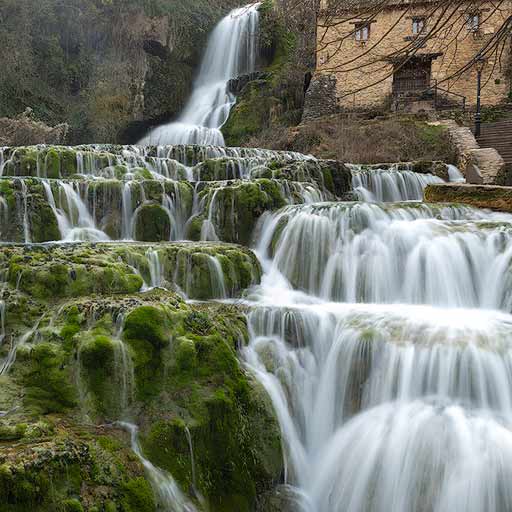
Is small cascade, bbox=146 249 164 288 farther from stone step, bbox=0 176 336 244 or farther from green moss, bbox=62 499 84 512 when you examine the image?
green moss, bbox=62 499 84 512

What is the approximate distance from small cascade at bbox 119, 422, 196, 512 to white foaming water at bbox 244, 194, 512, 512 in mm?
1239

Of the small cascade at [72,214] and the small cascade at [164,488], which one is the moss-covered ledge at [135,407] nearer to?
the small cascade at [164,488]

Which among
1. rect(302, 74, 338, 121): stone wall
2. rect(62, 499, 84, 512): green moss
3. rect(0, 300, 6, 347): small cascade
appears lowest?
rect(62, 499, 84, 512): green moss

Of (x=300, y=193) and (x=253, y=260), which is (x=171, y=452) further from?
(x=300, y=193)

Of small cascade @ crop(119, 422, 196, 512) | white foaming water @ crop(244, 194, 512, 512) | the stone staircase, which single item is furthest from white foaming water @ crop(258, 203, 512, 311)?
the stone staircase

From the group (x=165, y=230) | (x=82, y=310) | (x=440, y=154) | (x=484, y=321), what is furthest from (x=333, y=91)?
(x=82, y=310)

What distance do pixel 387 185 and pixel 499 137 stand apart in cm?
763

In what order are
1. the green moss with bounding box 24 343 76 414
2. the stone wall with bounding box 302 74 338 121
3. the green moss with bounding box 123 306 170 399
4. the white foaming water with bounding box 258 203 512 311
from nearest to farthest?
the green moss with bounding box 24 343 76 414
the green moss with bounding box 123 306 170 399
the white foaming water with bounding box 258 203 512 311
the stone wall with bounding box 302 74 338 121

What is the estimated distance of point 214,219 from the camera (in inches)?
391

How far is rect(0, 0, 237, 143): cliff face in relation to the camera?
23797 millimetres

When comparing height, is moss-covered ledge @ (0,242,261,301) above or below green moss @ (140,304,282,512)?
above

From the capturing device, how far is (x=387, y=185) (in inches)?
522

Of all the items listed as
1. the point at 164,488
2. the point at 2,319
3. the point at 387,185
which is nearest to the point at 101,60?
the point at 387,185

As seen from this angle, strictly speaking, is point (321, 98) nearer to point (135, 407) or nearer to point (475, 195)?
point (475, 195)
